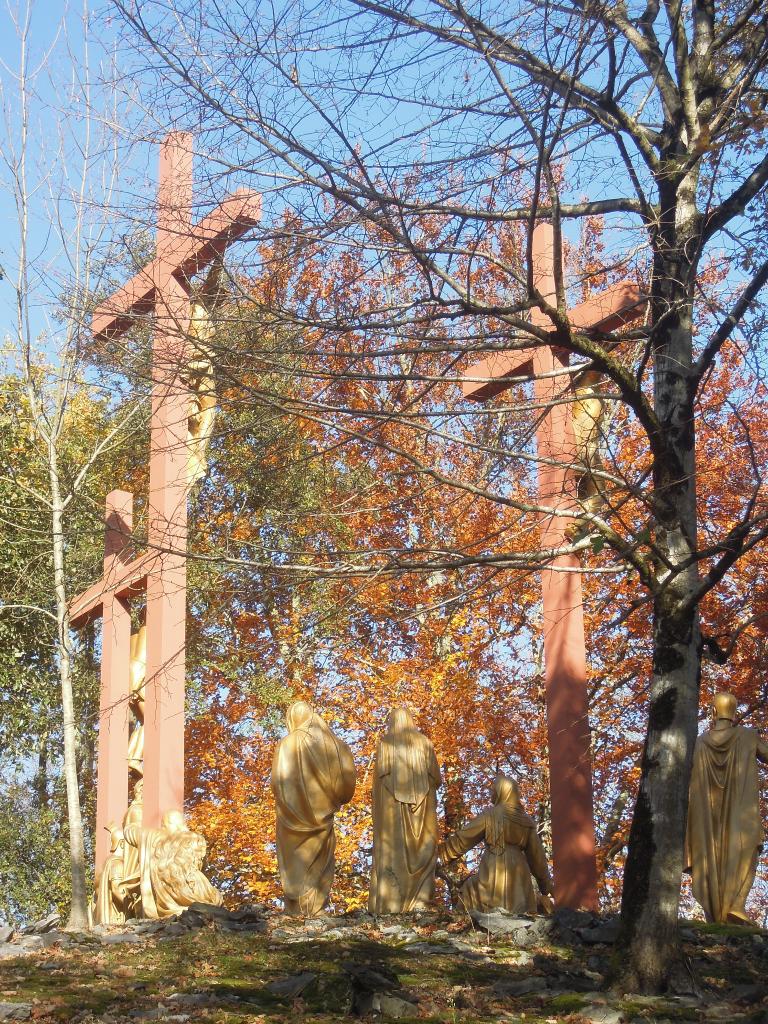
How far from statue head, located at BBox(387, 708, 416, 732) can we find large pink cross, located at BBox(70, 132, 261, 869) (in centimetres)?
186

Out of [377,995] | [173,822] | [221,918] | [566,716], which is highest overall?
[566,716]

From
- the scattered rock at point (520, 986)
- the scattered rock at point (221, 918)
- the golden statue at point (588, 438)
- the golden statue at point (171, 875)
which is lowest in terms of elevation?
the scattered rock at point (520, 986)

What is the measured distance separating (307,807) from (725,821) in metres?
3.28

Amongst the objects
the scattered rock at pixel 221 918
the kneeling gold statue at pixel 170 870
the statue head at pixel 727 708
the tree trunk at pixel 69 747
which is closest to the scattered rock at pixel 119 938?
the scattered rock at pixel 221 918

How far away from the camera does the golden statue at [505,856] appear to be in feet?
33.0

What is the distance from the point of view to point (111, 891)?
11.7 m

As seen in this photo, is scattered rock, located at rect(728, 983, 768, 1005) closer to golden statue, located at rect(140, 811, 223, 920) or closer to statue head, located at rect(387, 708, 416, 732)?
statue head, located at rect(387, 708, 416, 732)

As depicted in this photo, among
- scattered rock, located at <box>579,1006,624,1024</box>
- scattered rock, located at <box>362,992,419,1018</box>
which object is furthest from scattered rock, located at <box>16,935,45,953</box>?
scattered rock, located at <box>579,1006,624,1024</box>

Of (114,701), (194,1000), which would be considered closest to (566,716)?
(194,1000)

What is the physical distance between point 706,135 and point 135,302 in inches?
211

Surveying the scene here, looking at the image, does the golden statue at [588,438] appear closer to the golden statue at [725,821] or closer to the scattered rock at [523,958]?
the golden statue at [725,821]

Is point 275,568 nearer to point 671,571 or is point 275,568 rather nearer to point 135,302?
point 671,571

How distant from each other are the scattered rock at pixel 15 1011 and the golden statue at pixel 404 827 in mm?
4349

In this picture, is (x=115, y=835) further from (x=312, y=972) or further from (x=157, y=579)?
(x=312, y=972)
